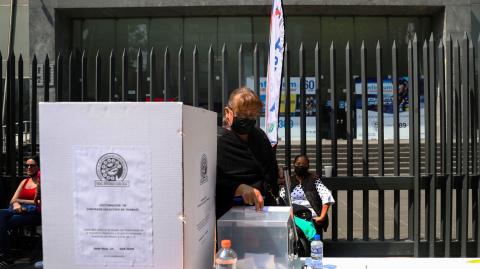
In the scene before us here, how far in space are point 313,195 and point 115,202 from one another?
407 cm

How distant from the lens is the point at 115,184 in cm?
163

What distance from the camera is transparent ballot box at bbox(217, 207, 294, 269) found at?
217cm

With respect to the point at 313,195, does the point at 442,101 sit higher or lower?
higher

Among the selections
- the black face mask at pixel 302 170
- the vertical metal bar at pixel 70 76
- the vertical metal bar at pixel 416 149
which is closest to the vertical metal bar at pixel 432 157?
the vertical metal bar at pixel 416 149

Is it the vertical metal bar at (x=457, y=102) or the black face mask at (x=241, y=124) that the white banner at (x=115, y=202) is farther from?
the vertical metal bar at (x=457, y=102)

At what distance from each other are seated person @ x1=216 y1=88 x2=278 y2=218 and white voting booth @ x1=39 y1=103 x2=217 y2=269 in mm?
833

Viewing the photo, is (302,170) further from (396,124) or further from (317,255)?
(317,255)

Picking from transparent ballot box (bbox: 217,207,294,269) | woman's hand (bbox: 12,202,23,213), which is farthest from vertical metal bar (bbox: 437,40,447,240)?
woman's hand (bbox: 12,202,23,213)

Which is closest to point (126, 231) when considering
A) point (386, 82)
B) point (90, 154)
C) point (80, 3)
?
point (90, 154)

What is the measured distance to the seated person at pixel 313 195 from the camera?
17.8 ft

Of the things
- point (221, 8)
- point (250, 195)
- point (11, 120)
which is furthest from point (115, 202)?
point (221, 8)

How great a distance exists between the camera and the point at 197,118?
1820 millimetres

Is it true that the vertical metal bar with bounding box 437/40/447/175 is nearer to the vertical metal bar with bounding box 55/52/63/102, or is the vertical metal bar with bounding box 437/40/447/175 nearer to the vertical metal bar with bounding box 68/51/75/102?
the vertical metal bar with bounding box 68/51/75/102

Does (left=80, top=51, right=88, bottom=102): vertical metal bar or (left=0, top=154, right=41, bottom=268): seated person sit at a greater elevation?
(left=80, top=51, right=88, bottom=102): vertical metal bar
